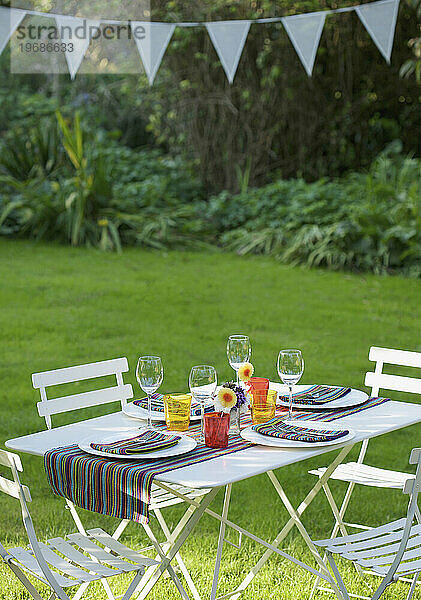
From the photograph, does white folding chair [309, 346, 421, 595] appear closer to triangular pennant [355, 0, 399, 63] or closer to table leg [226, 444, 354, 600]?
table leg [226, 444, 354, 600]

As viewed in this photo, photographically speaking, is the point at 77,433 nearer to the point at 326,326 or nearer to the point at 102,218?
the point at 326,326

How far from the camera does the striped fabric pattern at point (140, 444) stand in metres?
2.39

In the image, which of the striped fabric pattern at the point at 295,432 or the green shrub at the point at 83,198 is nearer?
the striped fabric pattern at the point at 295,432

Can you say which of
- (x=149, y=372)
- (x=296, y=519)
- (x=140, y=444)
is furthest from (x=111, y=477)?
(x=296, y=519)

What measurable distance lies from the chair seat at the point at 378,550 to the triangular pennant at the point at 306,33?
5008 millimetres

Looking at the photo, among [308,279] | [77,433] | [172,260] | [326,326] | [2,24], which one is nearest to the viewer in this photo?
[77,433]

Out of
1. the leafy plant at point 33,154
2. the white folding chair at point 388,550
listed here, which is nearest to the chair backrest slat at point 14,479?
the white folding chair at point 388,550

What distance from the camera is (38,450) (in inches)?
98.3

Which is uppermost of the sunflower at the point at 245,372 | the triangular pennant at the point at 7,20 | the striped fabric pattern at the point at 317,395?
the triangular pennant at the point at 7,20

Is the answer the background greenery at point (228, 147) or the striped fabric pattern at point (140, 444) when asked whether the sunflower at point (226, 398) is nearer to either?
the striped fabric pattern at point (140, 444)

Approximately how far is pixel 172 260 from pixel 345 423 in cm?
704

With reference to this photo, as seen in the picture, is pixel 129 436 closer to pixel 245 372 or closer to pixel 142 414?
Result: pixel 142 414

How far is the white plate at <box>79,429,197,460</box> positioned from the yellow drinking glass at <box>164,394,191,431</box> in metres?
0.03

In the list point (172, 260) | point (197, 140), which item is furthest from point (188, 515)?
point (197, 140)
